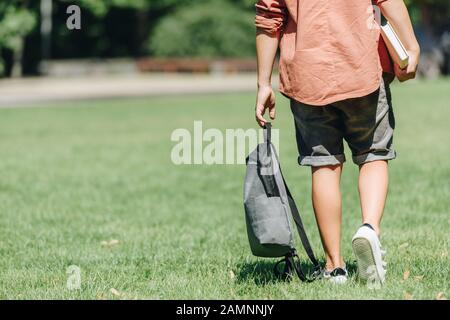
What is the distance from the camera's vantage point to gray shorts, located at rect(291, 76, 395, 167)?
412 cm

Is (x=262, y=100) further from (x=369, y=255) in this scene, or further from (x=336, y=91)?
(x=369, y=255)

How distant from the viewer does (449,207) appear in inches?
268

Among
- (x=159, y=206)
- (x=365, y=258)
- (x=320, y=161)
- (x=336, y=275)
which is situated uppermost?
(x=320, y=161)

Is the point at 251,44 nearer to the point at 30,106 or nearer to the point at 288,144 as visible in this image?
the point at 30,106

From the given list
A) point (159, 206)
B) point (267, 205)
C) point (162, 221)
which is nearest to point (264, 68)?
point (267, 205)

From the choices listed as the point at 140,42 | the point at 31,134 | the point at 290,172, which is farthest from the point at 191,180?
the point at 140,42

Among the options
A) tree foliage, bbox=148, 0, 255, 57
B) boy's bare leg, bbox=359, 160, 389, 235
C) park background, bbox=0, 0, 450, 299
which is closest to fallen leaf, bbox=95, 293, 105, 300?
park background, bbox=0, 0, 450, 299

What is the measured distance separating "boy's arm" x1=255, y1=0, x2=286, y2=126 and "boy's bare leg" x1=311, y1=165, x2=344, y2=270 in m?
0.38

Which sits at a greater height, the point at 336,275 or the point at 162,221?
the point at 336,275

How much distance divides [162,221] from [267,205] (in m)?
2.85

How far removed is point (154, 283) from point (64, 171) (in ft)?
19.4

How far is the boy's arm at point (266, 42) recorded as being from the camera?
4.21 m

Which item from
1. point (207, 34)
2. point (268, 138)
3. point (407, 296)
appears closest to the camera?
point (407, 296)

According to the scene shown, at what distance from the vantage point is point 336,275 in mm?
4234
